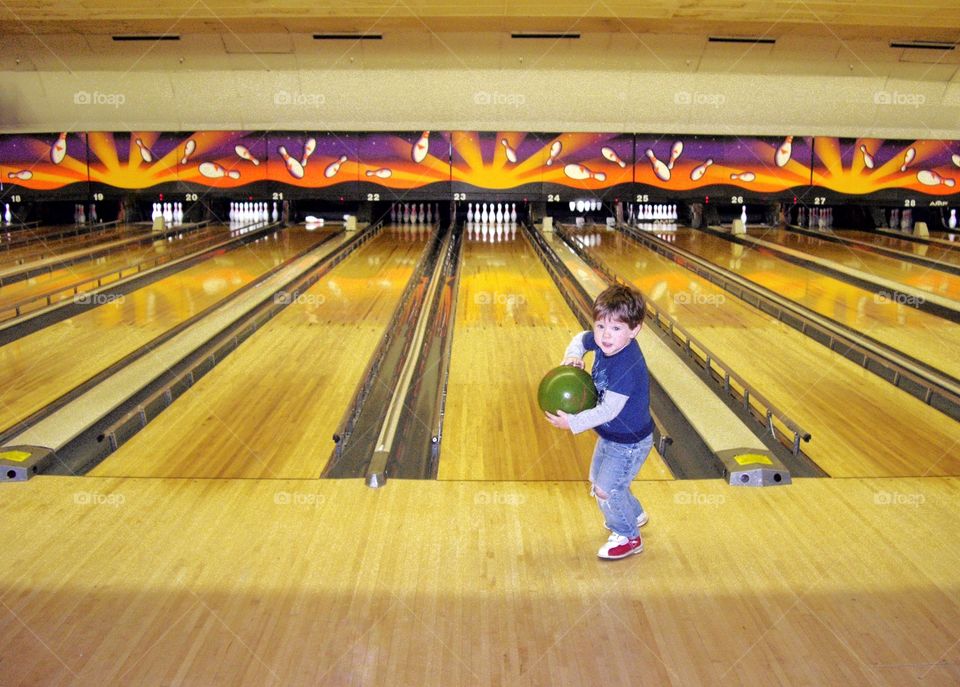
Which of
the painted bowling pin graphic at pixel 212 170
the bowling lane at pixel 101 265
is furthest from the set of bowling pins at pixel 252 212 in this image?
the painted bowling pin graphic at pixel 212 170

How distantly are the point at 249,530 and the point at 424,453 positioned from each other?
2.96ft

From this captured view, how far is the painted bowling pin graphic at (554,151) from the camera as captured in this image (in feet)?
30.5

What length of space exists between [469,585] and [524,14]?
478 cm

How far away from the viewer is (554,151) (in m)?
9.31

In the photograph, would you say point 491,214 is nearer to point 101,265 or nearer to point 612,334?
point 101,265

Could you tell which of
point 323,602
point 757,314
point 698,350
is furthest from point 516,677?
point 757,314

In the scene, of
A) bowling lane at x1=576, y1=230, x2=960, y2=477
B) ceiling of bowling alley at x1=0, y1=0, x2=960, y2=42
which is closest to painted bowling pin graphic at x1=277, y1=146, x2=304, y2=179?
ceiling of bowling alley at x1=0, y1=0, x2=960, y2=42

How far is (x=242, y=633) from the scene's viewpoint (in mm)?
1830

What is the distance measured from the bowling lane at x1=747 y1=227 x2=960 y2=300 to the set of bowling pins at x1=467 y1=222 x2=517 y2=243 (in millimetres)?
2803

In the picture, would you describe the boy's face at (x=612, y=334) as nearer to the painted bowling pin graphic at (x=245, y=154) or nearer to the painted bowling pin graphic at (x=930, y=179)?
the painted bowling pin graphic at (x=245, y=154)

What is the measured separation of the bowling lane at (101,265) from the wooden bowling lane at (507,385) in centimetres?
283

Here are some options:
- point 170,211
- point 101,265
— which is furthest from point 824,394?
point 170,211

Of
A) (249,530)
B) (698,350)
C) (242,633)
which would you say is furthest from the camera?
(698,350)

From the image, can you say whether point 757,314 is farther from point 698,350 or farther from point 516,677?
point 516,677
